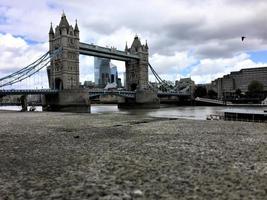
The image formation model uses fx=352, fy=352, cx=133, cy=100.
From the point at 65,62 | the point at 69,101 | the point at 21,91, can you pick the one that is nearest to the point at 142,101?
the point at 65,62

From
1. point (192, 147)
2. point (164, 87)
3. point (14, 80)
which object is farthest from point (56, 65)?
point (192, 147)

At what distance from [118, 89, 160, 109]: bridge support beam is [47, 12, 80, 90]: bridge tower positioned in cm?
2233

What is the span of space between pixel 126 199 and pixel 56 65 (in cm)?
8874

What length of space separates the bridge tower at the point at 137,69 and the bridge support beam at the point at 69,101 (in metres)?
41.5

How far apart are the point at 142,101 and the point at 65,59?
29.3 metres

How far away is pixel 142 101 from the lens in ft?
355

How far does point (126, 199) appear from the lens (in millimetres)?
6762

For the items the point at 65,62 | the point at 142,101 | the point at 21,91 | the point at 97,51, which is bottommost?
the point at 142,101

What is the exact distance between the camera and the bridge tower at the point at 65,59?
A: 295 ft

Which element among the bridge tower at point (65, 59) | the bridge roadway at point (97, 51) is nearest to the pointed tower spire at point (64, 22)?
the bridge tower at point (65, 59)

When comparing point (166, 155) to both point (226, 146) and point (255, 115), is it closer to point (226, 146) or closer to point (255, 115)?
point (226, 146)

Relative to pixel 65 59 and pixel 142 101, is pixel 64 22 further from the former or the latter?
pixel 142 101

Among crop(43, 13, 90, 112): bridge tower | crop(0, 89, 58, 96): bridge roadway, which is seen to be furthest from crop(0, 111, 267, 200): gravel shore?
crop(43, 13, 90, 112): bridge tower

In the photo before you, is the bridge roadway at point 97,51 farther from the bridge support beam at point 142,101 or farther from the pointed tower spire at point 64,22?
the bridge support beam at point 142,101
